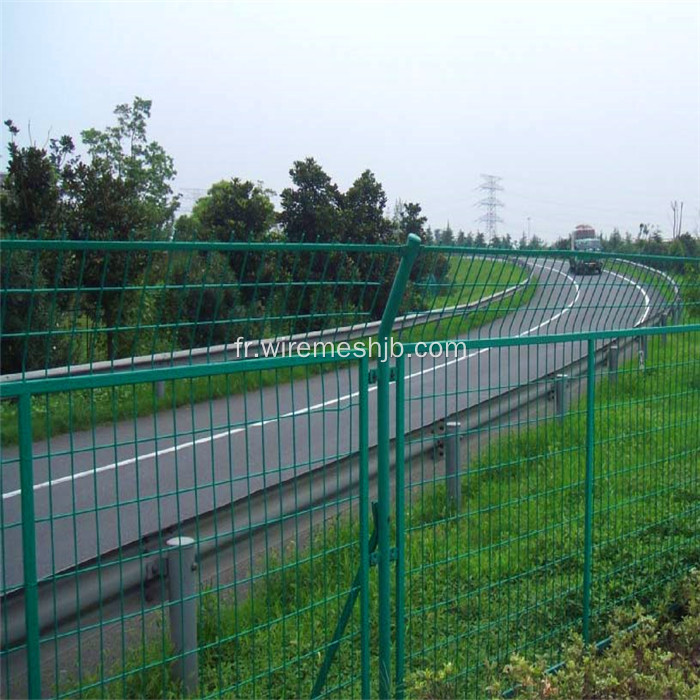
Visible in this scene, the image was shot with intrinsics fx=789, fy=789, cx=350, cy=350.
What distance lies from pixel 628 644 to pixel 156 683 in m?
2.55

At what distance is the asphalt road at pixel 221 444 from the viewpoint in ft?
8.91

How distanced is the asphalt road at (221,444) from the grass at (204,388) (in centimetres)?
7

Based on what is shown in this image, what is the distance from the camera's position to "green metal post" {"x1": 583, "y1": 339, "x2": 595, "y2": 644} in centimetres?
423

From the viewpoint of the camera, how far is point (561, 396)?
4148 mm

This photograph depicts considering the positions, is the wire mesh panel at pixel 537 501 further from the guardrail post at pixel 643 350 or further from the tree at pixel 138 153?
the tree at pixel 138 153

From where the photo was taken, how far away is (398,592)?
3.40 metres

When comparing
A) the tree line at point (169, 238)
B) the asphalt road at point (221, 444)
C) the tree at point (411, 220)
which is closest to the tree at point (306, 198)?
the tree line at point (169, 238)

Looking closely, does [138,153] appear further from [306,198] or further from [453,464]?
[453,464]

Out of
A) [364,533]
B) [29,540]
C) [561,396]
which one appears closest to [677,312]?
[561,396]

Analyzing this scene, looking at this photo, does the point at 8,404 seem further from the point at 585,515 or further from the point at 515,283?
the point at 585,515

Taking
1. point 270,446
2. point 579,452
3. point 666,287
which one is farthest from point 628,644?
point 270,446

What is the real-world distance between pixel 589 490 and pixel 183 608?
2271 millimetres

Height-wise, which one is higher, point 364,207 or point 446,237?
point 364,207

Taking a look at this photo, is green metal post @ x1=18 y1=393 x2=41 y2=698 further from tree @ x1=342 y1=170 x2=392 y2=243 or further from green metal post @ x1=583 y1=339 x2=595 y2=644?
tree @ x1=342 y1=170 x2=392 y2=243
